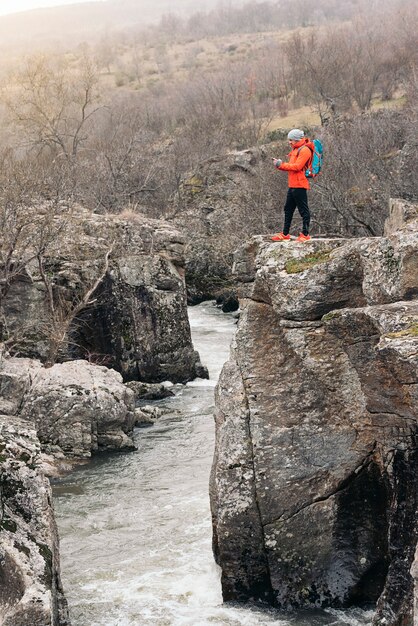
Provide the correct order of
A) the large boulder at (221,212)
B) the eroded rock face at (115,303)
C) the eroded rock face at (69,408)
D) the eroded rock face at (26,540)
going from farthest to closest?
the large boulder at (221,212) < the eroded rock face at (115,303) < the eroded rock face at (69,408) < the eroded rock face at (26,540)

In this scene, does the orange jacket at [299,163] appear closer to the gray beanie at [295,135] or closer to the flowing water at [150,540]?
the gray beanie at [295,135]

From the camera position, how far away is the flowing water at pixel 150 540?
41.7 ft

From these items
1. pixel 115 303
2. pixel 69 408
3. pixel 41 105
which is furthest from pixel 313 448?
pixel 41 105

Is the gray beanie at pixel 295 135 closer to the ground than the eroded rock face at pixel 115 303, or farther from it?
farther from it

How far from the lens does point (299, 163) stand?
52.5 feet

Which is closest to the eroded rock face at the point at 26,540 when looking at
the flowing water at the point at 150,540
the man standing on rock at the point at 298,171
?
the flowing water at the point at 150,540

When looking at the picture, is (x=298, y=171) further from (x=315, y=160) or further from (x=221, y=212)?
(x=221, y=212)

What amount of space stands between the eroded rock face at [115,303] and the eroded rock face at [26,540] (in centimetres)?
1461

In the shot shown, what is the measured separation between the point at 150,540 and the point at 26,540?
16.8ft

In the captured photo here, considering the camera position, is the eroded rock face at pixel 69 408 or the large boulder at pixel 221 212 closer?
the eroded rock face at pixel 69 408

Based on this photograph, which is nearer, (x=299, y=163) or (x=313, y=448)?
(x=313, y=448)

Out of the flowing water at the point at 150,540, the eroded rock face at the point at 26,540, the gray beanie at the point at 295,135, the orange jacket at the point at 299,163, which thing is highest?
the gray beanie at the point at 295,135

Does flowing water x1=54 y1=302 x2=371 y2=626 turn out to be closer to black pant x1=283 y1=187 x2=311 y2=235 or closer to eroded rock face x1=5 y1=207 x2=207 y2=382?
eroded rock face x1=5 y1=207 x2=207 y2=382

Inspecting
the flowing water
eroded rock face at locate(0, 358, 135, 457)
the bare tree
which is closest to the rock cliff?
the flowing water
